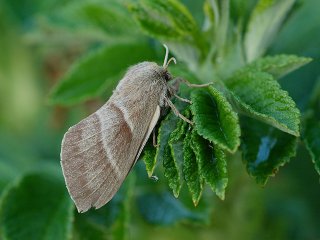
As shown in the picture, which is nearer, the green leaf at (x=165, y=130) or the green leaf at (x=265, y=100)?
the green leaf at (x=265, y=100)

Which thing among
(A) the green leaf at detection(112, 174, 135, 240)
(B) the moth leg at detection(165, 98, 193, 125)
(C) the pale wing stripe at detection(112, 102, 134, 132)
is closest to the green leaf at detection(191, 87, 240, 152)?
(B) the moth leg at detection(165, 98, 193, 125)

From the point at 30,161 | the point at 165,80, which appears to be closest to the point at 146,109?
the point at 165,80

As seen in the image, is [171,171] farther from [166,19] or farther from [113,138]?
[166,19]

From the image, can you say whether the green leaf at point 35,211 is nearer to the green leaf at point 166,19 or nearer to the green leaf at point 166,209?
the green leaf at point 166,209

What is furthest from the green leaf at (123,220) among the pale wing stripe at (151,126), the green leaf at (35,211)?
the pale wing stripe at (151,126)

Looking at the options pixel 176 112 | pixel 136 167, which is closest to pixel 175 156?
pixel 176 112

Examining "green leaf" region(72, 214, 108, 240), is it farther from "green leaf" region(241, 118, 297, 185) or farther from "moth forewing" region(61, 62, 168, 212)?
"green leaf" region(241, 118, 297, 185)

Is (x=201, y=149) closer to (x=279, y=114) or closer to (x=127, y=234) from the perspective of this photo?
(x=279, y=114)
